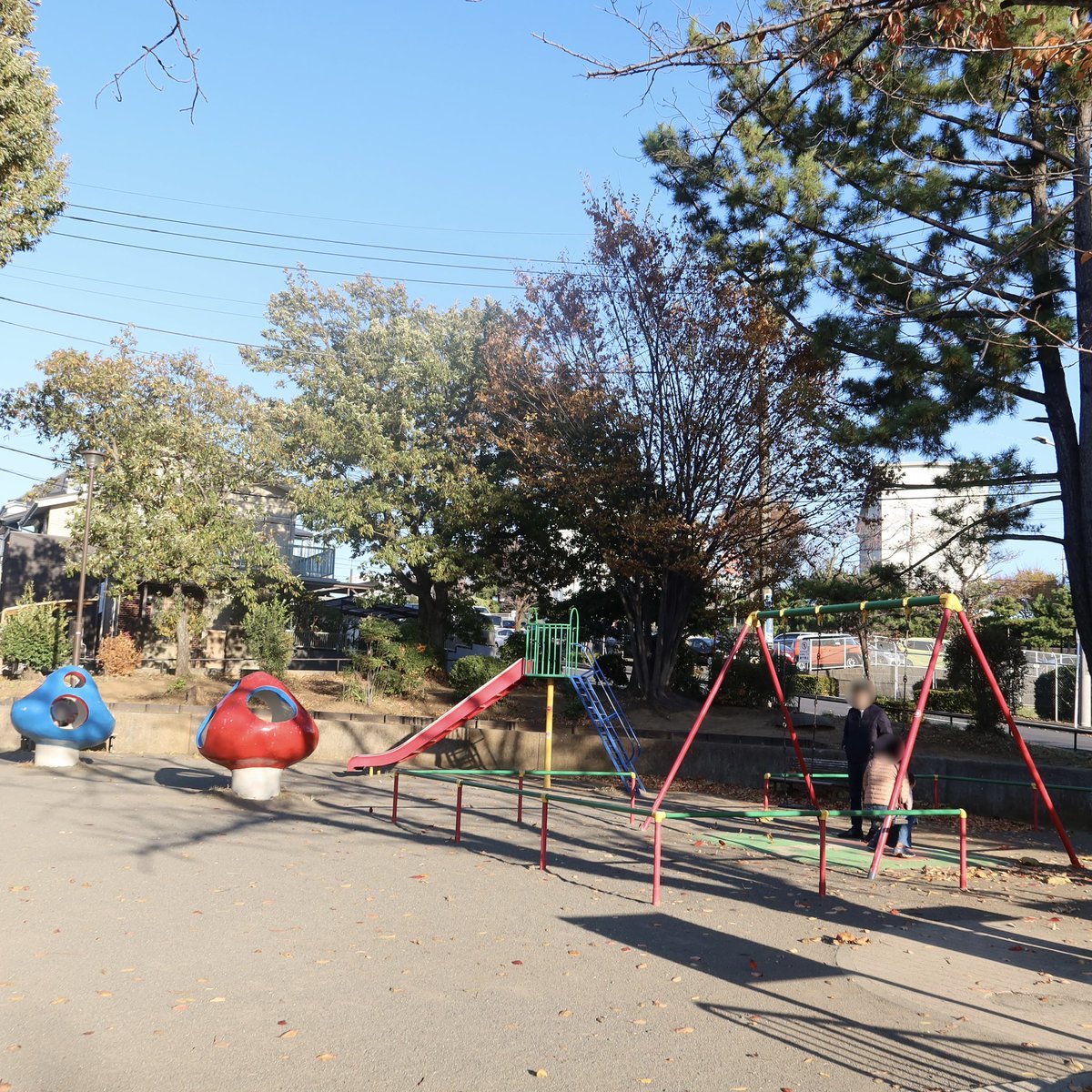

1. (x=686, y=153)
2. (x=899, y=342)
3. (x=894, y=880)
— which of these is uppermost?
(x=686, y=153)

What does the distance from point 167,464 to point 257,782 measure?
49.7 ft

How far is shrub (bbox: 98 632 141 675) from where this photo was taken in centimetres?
2588

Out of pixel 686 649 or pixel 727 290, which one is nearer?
pixel 727 290

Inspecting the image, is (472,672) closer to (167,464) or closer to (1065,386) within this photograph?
(167,464)

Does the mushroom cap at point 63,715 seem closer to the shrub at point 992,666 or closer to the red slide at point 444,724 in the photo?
the red slide at point 444,724

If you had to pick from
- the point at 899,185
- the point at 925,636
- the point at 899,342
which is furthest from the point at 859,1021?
the point at 925,636

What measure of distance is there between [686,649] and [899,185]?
14299 millimetres

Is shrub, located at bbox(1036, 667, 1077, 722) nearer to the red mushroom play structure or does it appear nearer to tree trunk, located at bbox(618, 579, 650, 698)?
tree trunk, located at bbox(618, 579, 650, 698)

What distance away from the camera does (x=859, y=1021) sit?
5.30 meters

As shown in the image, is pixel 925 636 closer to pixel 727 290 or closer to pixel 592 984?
pixel 727 290

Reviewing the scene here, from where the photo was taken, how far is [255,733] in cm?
1291

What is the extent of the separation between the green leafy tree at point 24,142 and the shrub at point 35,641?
12775mm

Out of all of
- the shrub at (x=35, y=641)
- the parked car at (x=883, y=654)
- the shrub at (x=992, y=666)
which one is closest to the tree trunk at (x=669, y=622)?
the shrub at (x=992, y=666)

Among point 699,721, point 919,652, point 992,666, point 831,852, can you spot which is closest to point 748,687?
point 992,666
